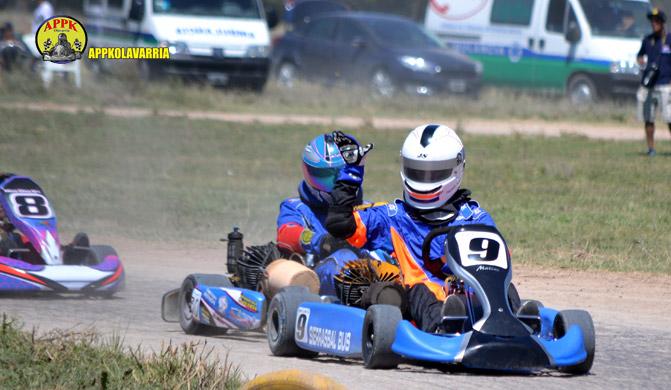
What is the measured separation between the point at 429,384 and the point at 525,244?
5467 mm

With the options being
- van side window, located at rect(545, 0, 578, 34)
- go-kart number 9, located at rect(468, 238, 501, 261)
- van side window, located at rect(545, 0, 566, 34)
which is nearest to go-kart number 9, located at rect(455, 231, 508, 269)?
go-kart number 9, located at rect(468, 238, 501, 261)

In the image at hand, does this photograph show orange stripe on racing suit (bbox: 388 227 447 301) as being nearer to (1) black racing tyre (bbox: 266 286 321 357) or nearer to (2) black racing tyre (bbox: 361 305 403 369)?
(2) black racing tyre (bbox: 361 305 403 369)

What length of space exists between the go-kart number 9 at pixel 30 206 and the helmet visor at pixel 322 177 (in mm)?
2490

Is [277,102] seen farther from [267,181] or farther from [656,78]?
[656,78]

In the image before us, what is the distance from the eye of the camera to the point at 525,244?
1127 cm

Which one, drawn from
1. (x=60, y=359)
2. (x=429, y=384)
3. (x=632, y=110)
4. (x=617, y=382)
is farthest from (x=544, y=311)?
(x=632, y=110)

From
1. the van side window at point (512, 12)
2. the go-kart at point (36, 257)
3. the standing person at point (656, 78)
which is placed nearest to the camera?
the go-kart at point (36, 257)

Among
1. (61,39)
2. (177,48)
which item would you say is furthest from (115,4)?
(61,39)

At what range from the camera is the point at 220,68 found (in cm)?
2188

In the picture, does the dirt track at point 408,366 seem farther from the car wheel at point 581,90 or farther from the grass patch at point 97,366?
the car wheel at point 581,90

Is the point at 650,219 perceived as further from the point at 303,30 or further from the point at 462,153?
the point at 303,30

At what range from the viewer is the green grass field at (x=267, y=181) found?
454 inches

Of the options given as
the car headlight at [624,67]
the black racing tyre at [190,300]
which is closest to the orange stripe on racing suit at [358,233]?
the black racing tyre at [190,300]

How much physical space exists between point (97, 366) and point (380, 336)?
137 centimetres
